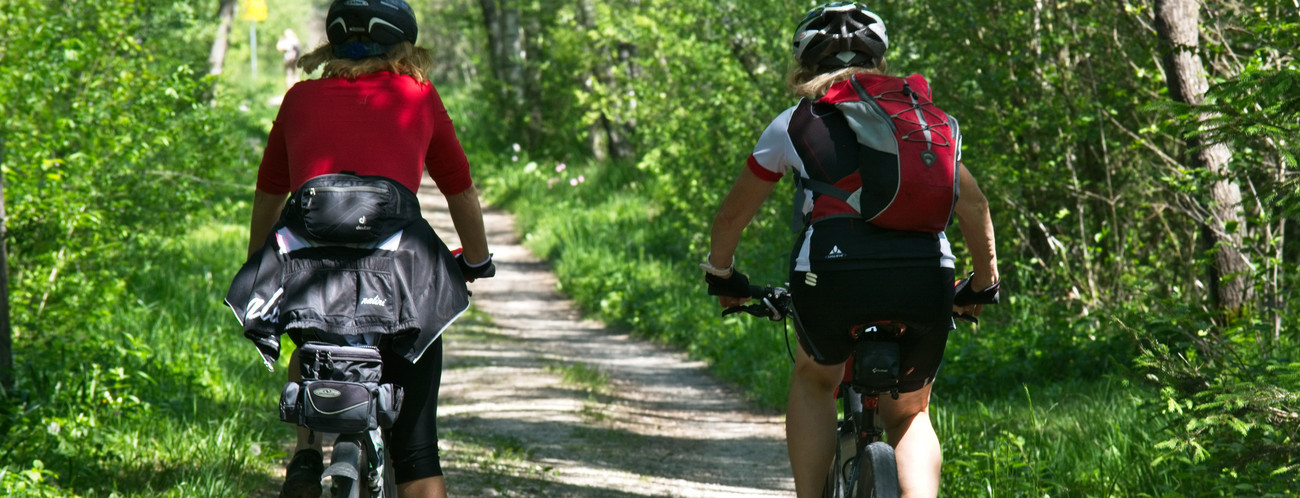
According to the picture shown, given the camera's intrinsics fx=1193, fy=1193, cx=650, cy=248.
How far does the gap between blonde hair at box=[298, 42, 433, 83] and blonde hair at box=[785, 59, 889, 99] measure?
3.32 feet

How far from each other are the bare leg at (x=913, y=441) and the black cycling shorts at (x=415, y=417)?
1.25 metres

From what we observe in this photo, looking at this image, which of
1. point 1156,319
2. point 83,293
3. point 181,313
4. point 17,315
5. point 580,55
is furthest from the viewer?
point 580,55

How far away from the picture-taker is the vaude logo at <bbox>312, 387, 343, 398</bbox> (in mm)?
2773

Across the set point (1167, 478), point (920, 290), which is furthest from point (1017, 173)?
point (920, 290)

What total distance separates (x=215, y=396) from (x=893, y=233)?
15.5 feet

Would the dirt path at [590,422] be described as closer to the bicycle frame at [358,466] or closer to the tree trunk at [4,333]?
the tree trunk at [4,333]

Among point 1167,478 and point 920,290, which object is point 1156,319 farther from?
point 920,290

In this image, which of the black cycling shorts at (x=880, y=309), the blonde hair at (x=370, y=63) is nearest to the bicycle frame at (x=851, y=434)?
the black cycling shorts at (x=880, y=309)

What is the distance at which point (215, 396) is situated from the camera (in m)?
6.57

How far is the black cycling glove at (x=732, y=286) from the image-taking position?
3385 mm

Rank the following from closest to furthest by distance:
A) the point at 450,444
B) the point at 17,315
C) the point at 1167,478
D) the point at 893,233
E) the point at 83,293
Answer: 1. the point at 893,233
2. the point at 1167,478
3. the point at 450,444
4. the point at 17,315
5. the point at 83,293

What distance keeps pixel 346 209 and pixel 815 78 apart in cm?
130

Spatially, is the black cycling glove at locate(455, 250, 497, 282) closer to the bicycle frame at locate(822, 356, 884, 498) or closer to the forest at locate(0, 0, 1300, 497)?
the bicycle frame at locate(822, 356, 884, 498)

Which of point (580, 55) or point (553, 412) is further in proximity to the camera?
point (580, 55)
